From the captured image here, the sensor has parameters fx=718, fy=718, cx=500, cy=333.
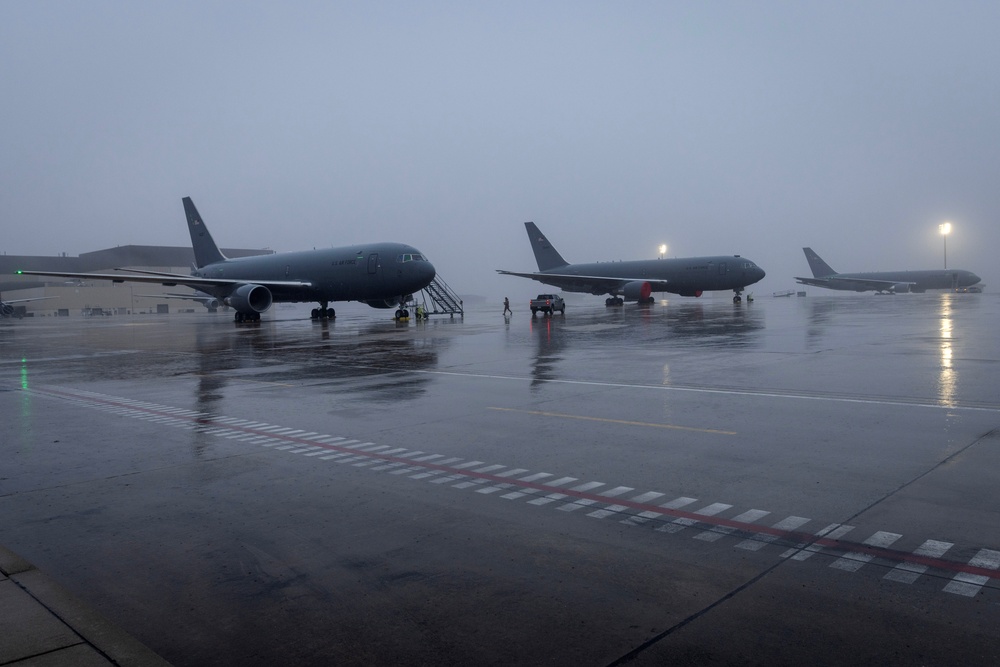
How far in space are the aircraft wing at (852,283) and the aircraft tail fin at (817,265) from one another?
180 cm

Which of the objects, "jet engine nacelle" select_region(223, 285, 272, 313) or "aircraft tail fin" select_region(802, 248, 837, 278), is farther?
"aircraft tail fin" select_region(802, 248, 837, 278)

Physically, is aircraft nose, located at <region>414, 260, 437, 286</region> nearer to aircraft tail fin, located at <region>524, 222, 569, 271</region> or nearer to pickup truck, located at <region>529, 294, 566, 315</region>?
pickup truck, located at <region>529, 294, 566, 315</region>

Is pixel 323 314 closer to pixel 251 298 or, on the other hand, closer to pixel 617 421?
pixel 251 298

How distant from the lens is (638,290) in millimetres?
62406

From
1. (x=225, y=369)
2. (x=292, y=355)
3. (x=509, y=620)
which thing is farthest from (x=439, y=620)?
(x=292, y=355)

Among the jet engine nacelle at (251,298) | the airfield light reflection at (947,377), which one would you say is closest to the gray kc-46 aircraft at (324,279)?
the jet engine nacelle at (251,298)

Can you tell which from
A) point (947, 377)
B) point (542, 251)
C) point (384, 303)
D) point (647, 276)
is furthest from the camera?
point (542, 251)

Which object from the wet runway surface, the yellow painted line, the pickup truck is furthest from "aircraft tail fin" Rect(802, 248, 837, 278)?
the yellow painted line

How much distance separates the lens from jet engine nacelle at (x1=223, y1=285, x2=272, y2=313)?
4388 centimetres

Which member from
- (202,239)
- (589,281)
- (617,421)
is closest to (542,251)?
(589,281)

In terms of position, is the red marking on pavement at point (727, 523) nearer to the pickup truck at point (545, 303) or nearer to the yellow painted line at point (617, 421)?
the yellow painted line at point (617, 421)

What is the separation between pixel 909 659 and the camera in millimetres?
3689

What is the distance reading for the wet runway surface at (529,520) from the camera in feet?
13.4

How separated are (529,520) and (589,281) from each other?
63.4 meters
